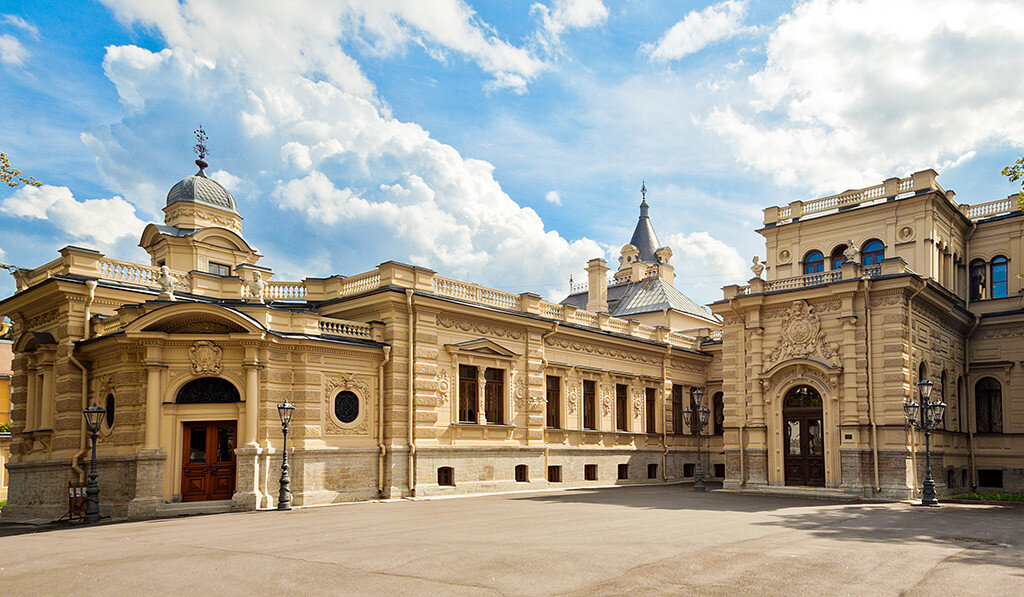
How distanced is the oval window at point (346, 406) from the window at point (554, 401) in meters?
10.1

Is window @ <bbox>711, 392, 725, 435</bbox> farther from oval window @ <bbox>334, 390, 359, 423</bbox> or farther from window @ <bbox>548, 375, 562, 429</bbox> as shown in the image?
oval window @ <bbox>334, 390, 359, 423</bbox>

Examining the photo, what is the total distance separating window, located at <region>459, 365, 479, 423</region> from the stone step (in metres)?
9.40

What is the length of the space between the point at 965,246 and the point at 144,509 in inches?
1419

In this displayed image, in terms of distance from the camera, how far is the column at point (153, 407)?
23734 mm

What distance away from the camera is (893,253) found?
112ft

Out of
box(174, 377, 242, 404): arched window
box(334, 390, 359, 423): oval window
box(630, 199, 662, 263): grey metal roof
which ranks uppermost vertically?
box(630, 199, 662, 263): grey metal roof

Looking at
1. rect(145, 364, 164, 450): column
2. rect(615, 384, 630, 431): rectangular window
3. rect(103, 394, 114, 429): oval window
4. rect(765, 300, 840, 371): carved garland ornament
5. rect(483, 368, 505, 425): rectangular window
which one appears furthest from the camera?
rect(615, 384, 630, 431): rectangular window

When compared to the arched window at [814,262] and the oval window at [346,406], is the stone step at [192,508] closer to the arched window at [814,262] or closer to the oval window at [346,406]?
the oval window at [346,406]

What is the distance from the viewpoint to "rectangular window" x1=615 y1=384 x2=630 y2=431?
125ft

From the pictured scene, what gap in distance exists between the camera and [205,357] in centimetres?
2459

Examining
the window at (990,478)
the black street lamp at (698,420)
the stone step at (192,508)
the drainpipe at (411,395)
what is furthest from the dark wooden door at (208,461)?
the window at (990,478)

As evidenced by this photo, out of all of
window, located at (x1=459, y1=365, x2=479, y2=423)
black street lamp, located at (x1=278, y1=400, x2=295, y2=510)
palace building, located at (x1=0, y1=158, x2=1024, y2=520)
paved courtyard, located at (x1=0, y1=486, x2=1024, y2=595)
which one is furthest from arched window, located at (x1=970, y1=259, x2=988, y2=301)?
black street lamp, located at (x1=278, y1=400, x2=295, y2=510)

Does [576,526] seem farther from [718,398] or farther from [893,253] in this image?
[718,398]

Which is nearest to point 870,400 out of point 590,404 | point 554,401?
point 590,404
